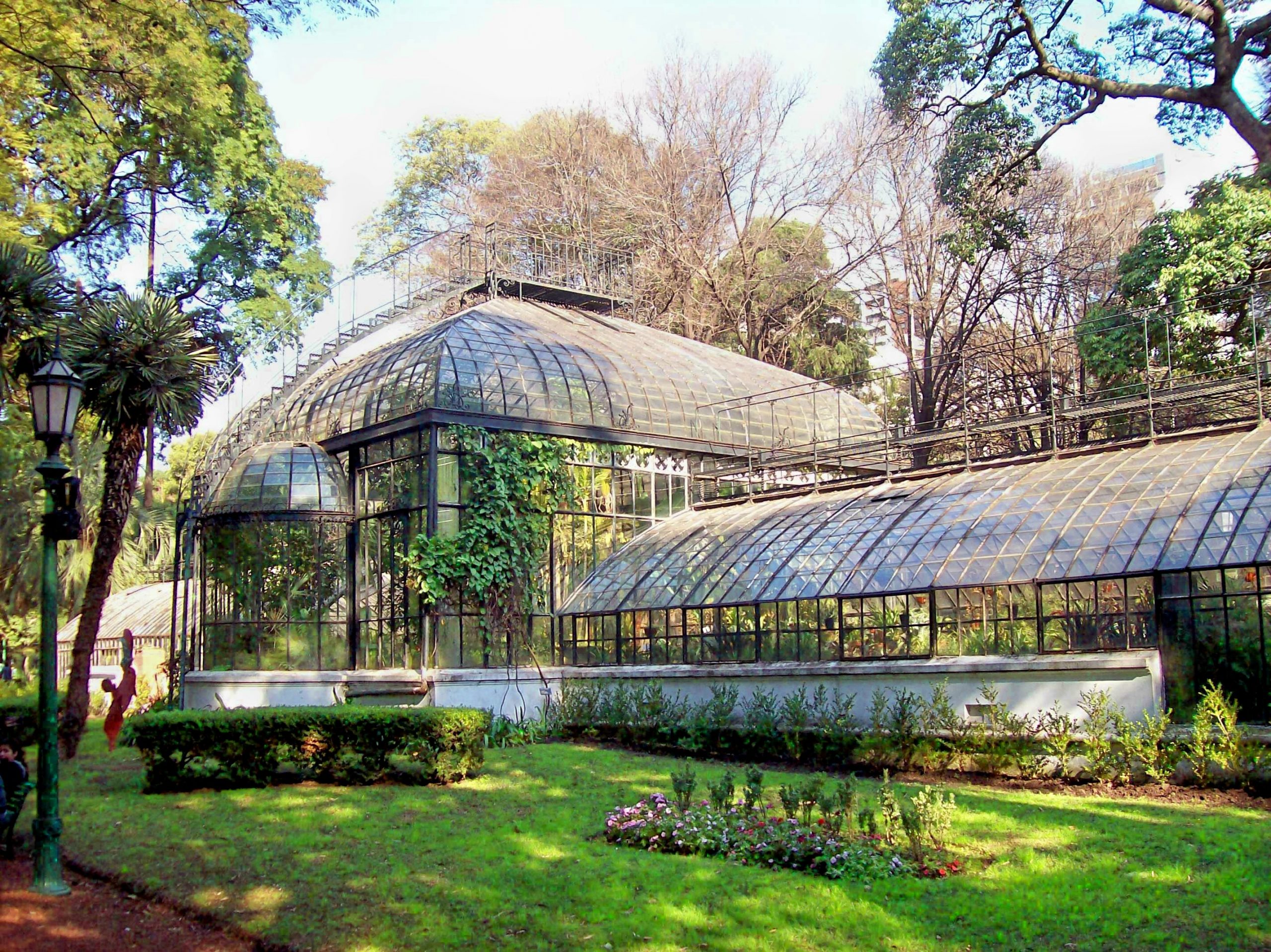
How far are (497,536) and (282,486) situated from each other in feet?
14.0

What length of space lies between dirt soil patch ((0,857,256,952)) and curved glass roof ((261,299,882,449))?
12.7 meters

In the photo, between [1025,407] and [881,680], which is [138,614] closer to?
[881,680]

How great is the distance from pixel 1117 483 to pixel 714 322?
86.8ft

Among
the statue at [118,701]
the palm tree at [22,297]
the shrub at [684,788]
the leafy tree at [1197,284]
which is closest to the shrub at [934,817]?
the shrub at [684,788]

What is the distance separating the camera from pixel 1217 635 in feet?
47.1

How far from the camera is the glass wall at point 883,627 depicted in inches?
609

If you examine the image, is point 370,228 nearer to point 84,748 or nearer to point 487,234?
point 487,234

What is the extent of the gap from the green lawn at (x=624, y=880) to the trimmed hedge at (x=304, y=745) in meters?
0.60

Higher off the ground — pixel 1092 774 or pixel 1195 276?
pixel 1195 276

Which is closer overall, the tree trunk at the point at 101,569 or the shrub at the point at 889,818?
the shrub at the point at 889,818

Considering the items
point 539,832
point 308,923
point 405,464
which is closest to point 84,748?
point 405,464

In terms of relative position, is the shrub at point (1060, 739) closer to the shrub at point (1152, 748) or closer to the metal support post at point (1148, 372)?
the shrub at point (1152, 748)

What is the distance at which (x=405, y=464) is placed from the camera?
2231cm

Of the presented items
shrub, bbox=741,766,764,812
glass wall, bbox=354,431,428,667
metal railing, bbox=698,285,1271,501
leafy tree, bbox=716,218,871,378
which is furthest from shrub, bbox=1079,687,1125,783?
leafy tree, bbox=716,218,871,378
